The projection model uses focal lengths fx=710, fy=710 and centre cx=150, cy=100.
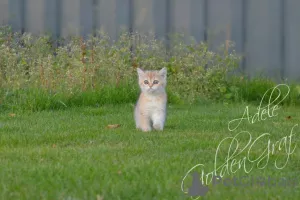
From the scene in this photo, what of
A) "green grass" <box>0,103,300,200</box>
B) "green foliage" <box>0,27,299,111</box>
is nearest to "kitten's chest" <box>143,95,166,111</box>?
"green grass" <box>0,103,300,200</box>

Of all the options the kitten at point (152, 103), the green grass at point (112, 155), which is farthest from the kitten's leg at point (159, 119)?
the green grass at point (112, 155)

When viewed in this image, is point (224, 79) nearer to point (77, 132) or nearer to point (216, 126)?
point (216, 126)

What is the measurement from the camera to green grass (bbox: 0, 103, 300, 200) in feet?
13.7

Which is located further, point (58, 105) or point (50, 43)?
point (50, 43)

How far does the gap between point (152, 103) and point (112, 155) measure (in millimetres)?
1614

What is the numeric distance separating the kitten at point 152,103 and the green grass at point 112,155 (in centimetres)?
17

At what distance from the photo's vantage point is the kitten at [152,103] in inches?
275

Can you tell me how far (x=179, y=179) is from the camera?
4.48m

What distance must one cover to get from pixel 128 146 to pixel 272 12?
24.4 ft

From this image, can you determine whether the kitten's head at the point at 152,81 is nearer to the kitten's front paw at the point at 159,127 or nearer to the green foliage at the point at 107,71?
the kitten's front paw at the point at 159,127

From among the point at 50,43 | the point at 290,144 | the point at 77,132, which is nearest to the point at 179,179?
the point at 290,144

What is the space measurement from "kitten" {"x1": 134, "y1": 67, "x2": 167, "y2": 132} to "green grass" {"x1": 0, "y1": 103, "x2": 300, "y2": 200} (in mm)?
166

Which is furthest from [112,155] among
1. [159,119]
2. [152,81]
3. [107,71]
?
[107,71]

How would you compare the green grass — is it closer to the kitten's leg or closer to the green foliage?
the kitten's leg
